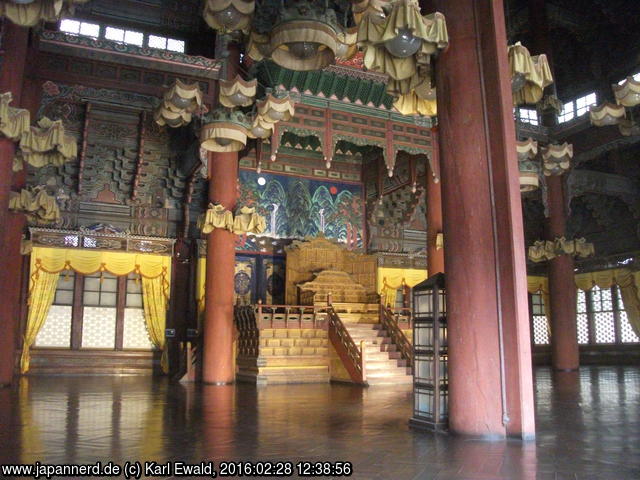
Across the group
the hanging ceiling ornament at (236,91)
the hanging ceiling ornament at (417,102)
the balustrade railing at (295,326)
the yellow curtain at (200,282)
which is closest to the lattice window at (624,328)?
the balustrade railing at (295,326)

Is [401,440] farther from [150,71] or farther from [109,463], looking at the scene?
[150,71]

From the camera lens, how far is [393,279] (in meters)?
16.8

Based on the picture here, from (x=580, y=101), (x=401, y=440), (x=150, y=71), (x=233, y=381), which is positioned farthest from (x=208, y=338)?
(x=580, y=101)

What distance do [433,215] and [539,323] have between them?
849cm

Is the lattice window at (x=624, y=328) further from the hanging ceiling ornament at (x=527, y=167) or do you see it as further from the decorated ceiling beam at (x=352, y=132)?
the hanging ceiling ornament at (x=527, y=167)

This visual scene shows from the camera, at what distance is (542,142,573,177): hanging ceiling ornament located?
12.0 meters

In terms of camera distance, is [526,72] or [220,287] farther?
[220,287]

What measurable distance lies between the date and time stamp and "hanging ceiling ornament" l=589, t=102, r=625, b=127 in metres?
9.38

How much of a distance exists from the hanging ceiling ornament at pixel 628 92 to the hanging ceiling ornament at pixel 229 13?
6656mm

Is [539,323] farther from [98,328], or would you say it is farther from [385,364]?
[98,328]

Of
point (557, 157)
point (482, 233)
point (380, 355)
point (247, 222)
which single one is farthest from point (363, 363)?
point (482, 233)

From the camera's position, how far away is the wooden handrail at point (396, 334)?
39.2ft

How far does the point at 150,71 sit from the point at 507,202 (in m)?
8.07

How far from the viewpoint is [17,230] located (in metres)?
10.8
